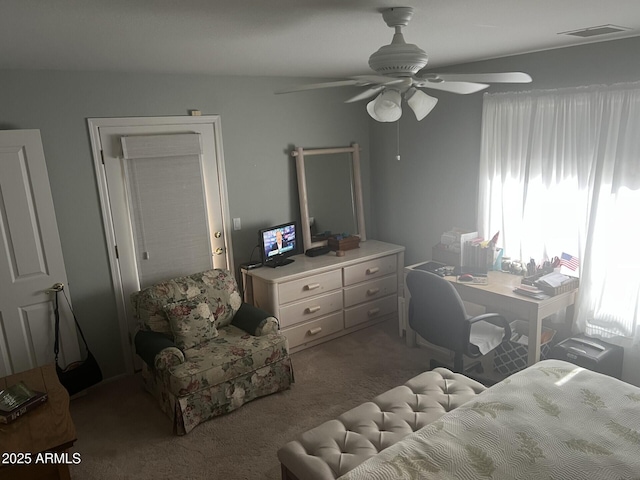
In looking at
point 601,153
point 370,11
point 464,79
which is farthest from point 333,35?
point 601,153

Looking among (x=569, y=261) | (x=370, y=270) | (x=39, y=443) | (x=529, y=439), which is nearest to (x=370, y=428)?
(x=529, y=439)

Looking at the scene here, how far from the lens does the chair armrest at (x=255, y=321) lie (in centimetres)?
356

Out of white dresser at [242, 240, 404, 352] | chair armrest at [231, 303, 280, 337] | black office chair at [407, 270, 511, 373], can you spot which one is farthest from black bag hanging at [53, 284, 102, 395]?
black office chair at [407, 270, 511, 373]

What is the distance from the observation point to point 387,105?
2.35 metres

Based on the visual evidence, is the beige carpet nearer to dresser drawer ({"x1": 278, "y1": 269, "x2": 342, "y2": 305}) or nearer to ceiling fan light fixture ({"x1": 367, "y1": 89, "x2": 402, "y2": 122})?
dresser drawer ({"x1": 278, "y1": 269, "x2": 342, "y2": 305})

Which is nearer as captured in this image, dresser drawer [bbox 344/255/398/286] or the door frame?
the door frame

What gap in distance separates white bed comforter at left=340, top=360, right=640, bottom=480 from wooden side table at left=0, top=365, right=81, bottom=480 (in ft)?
4.45

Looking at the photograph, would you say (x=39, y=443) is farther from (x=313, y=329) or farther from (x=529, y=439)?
(x=313, y=329)

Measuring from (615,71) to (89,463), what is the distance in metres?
4.07

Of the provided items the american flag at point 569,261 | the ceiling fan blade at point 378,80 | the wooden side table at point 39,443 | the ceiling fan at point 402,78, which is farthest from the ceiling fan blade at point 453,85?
the wooden side table at point 39,443

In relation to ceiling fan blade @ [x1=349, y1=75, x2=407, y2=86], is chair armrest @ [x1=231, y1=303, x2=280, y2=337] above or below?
below

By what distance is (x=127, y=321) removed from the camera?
3.75 m

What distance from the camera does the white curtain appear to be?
3.14 metres

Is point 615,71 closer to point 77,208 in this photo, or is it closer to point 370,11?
point 370,11
